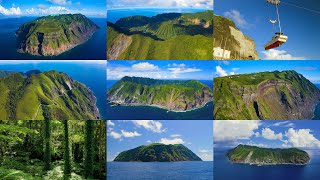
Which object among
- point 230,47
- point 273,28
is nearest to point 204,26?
point 230,47

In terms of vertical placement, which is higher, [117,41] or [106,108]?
[117,41]

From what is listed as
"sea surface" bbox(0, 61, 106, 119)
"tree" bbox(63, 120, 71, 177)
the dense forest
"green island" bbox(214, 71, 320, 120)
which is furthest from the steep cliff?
"tree" bbox(63, 120, 71, 177)

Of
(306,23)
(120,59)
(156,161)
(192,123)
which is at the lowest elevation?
(156,161)

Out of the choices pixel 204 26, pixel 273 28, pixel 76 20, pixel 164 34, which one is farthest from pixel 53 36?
pixel 273 28

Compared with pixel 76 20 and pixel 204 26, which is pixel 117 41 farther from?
pixel 204 26

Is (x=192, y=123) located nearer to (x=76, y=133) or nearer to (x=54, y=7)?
(x=76, y=133)

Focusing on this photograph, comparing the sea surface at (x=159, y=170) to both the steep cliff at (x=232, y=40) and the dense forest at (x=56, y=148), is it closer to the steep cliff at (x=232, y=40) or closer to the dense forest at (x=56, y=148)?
the dense forest at (x=56, y=148)

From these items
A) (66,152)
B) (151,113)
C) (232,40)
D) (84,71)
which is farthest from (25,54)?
(232,40)

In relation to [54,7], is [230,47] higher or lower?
lower
